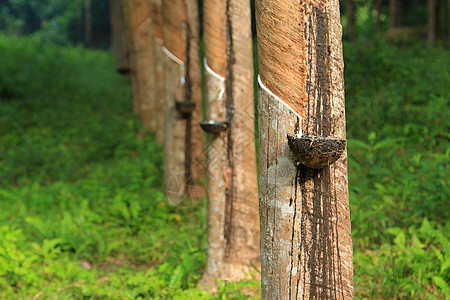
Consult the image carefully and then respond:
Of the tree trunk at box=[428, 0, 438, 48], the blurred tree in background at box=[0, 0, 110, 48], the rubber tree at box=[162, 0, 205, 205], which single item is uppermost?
the blurred tree in background at box=[0, 0, 110, 48]

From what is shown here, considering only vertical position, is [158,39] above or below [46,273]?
above

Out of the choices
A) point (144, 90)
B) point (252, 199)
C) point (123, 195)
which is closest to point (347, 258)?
point (252, 199)

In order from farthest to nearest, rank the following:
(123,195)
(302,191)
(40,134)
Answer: (40,134)
(123,195)
(302,191)

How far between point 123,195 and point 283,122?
4951 millimetres

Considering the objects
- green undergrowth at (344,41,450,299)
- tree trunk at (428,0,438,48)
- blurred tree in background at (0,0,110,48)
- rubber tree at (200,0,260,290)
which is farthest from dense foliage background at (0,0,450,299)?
blurred tree in background at (0,0,110,48)

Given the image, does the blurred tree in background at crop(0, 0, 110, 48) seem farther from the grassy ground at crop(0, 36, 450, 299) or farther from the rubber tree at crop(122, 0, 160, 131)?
the rubber tree at crop(122, 0, 160, 131)

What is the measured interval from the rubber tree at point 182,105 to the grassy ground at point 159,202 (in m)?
0.40

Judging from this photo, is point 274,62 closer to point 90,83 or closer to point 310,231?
point 310,231

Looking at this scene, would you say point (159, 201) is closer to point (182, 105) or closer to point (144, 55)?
point (182, 105)

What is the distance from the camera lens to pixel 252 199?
3.96m

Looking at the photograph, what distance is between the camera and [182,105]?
6086 millimetres

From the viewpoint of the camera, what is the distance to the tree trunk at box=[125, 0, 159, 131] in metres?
10.1

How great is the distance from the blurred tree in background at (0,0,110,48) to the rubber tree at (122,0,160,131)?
22751 mm

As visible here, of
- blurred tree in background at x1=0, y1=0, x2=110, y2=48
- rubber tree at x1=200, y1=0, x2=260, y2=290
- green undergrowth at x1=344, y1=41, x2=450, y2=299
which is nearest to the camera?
green undergrowth at x1=344, y1=41, x2=450, y2=299
